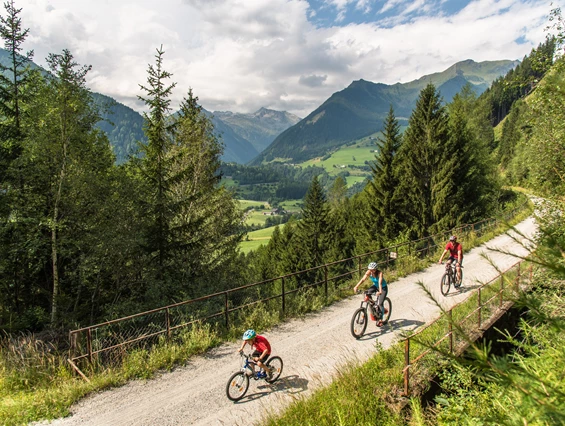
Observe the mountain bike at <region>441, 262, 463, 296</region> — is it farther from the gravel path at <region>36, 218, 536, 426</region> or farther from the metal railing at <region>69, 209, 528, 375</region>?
the metal railing at <region>69, 209, 528, 375</region>

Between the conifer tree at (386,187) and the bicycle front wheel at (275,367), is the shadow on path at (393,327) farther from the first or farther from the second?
the conifer tree at (386,187)

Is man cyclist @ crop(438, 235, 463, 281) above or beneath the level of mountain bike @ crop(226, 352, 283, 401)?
above

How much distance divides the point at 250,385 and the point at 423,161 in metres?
26.3

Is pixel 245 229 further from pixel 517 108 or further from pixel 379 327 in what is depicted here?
pixel 517 108

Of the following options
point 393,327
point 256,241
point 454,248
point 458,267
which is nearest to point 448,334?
point 393,327

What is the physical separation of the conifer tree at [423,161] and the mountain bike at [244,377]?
75.2 ft

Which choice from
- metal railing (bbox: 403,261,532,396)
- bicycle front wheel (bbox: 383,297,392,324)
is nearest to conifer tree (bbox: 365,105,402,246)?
metal railing (bbox: 403,261,532,396)

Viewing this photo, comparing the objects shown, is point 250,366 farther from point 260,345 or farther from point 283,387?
point 283,387

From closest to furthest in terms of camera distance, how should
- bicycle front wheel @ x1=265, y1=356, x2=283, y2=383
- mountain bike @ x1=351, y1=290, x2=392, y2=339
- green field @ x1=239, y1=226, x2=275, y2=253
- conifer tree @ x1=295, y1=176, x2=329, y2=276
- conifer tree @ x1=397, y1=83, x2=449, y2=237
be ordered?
1. bicycle front wheel @ x1=265, y1=356, x2=283, y2=383
2. mountain bike @ x1=351, y1=290, x2=392, y2=339
3. conifer tree @ x1=397, y1=83, x2=449, y2=237
4. conifer tree @ x1=295, y1=176, x2=329, y2=276
5. green field @ x1=239, y1=226, x2=275, y2=253

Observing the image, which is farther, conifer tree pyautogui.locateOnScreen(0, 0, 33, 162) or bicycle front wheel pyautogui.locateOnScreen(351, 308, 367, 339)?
conifer tree pyautogui.locateOnScreen(0, 0, 33, 162)

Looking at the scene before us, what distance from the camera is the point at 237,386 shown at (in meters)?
7.00

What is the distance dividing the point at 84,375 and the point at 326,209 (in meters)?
31.2

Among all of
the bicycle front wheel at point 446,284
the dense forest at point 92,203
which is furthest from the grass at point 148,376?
the bicycle front wheel at point 446,284

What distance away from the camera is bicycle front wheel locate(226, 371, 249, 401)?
6867 millimetres
